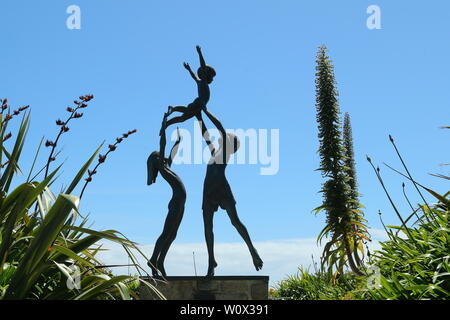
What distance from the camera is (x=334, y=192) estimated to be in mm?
14633

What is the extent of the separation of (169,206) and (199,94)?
78.0 inches

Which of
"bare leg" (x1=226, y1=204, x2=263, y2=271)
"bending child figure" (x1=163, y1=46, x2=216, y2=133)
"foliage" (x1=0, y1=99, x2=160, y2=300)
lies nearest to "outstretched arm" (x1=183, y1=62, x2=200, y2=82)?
"bending child figure" (x1=163, y1=46, x2=216, y2=133)

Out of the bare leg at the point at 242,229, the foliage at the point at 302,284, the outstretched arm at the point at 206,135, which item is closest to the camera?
the bare leg at the point at 242,229

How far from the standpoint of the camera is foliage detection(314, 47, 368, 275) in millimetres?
14234

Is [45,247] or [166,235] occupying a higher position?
[166,235]

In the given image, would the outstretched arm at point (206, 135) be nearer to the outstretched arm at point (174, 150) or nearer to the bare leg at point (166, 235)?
the outstretched arm at point (174, 150)

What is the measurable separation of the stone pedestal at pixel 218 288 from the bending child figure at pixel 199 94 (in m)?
2.63

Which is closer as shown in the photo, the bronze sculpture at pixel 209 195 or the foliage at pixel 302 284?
the bronze sculpture at pixel 209 195

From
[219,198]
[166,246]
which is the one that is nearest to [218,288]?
[166,246]

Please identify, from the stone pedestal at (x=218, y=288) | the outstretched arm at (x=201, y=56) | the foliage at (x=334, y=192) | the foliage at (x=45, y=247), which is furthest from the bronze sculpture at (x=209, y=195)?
the foliage at (x=334, y=192)

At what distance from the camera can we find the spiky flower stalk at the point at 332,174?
1424cm

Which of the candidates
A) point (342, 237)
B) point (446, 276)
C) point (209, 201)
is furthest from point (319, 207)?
point (446, 276)

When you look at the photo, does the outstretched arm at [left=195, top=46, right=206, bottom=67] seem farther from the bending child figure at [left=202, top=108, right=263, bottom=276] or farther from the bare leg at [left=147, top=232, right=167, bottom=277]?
the bare leg at [left=147, top=232, right=167, bottom=277]

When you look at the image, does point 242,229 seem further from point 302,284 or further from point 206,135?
point 302,284
